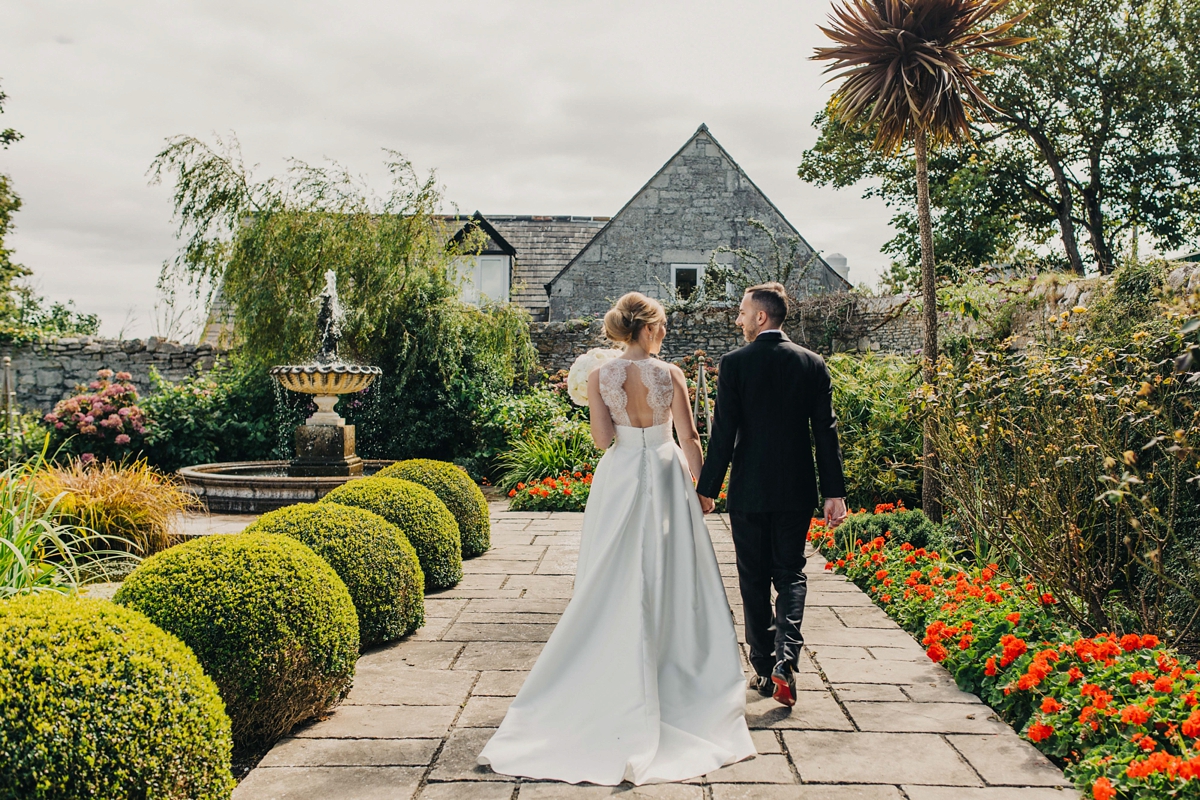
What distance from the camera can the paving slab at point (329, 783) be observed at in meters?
2.55

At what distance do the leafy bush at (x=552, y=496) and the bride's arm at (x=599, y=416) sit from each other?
5.42 meters

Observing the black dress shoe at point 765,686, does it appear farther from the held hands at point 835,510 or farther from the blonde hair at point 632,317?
the blonde hair at point 632,317

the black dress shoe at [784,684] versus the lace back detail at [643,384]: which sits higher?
the lace back detail at [643,384]

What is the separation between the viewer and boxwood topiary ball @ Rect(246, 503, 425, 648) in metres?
3.90

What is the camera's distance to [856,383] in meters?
9.25

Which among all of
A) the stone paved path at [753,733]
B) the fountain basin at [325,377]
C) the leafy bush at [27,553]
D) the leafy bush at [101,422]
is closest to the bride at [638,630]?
the stone paved path at [753,733]

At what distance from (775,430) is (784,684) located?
1.04 m

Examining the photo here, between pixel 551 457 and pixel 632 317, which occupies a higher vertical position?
pixel 632 317

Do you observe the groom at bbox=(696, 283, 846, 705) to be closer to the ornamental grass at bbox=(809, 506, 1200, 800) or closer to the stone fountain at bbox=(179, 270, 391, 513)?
the ornamental grass at bbox=(809, 506, 1200, 800)

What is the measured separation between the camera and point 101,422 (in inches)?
433

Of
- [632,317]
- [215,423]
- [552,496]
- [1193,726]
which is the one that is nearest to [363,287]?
[215,423]

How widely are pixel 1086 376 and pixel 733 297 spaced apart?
12.9 metres

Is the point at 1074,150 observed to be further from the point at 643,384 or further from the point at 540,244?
the point at 643,384

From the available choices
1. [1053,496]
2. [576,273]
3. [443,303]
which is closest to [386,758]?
[1053,496]
